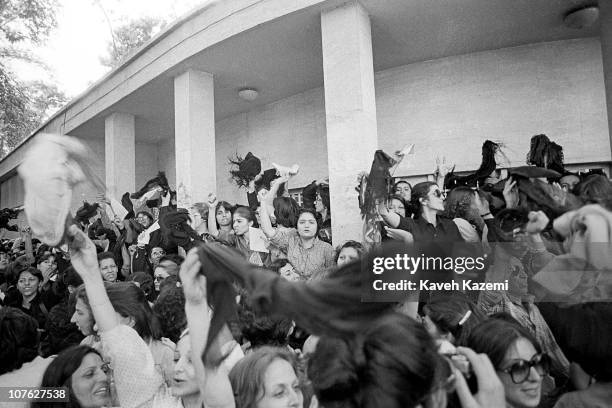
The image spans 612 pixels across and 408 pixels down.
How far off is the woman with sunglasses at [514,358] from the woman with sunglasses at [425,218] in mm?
1732

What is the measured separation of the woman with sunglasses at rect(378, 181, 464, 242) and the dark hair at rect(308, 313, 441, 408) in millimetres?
2265

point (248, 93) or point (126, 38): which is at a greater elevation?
point (126, 38)

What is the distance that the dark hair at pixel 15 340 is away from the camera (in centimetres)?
240

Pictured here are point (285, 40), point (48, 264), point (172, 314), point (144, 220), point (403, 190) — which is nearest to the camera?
point (172, 314)

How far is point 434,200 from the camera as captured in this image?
4160mm

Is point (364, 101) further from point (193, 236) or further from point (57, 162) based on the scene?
point (57, 162)

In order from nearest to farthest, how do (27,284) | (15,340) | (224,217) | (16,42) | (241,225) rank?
(15,340)
(27,284)
(241,225)
(224,217)
(16,42)

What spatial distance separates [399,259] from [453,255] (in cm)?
39

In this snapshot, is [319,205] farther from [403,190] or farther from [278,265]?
[278,265]

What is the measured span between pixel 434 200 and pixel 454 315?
198cm

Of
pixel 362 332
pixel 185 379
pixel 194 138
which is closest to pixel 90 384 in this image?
pixel 185 379

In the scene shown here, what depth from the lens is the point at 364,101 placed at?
5.92 m

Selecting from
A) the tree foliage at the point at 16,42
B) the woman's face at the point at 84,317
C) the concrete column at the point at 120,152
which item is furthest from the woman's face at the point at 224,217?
the tree foliage at the point at 16,42

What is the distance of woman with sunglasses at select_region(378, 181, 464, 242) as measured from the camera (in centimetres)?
371
